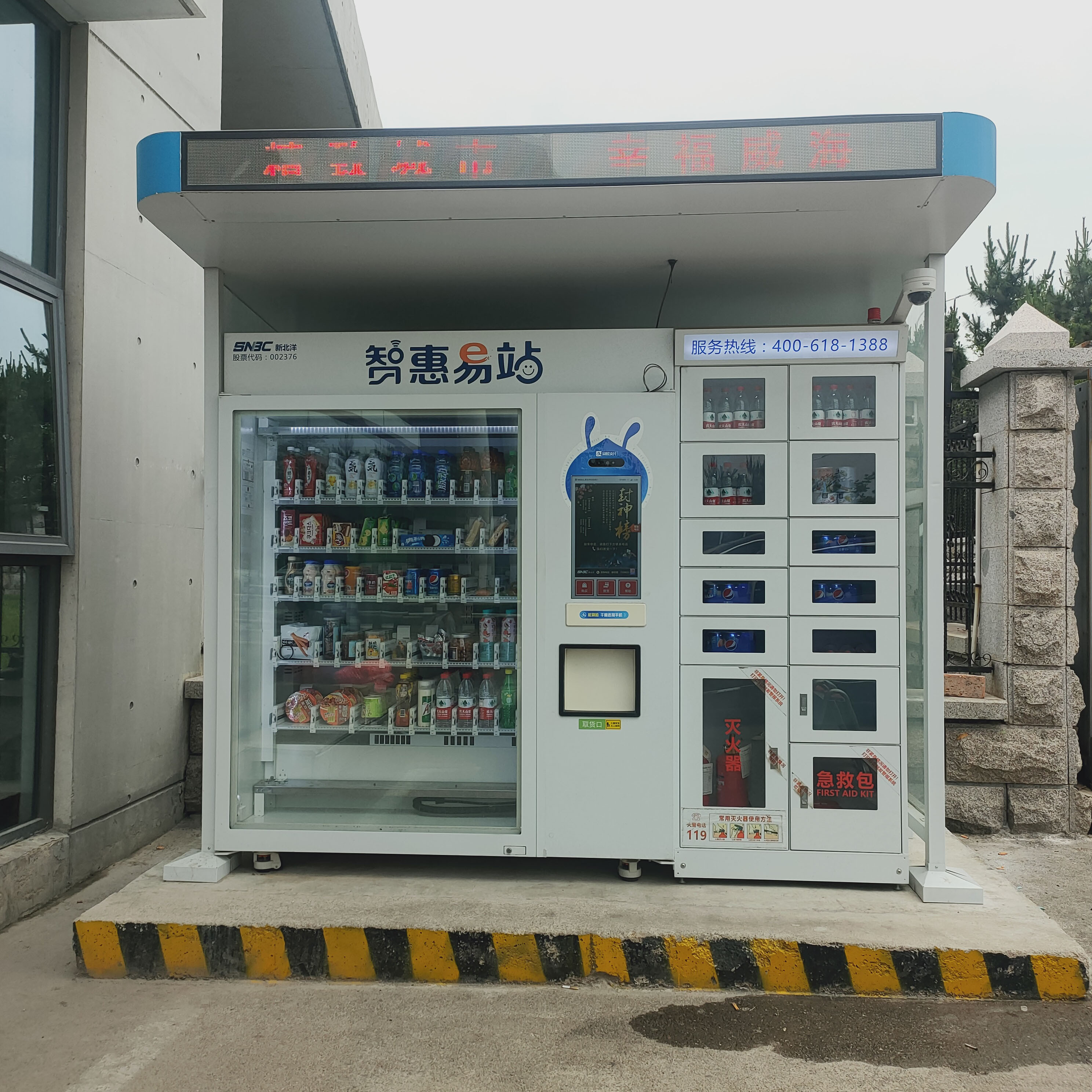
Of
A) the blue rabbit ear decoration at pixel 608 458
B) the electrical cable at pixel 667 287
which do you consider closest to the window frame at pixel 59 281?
the blue rabbit ear decoration at pixel 608 458

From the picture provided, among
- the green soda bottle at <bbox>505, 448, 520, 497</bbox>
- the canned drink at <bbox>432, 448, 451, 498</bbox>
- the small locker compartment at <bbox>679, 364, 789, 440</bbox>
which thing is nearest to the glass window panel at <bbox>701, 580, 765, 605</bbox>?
the small locker compartment at <bbox>679, 364, 789, 440</bbox>

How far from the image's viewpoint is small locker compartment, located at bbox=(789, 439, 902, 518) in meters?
3.70

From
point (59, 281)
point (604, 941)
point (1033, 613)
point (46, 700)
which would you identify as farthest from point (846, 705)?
point (59, 281)

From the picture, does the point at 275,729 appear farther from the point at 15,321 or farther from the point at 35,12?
the point at 35,12

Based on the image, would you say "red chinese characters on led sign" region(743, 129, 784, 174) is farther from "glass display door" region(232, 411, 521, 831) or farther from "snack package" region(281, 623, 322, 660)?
"snack package" region(281, 623, 322, 660)

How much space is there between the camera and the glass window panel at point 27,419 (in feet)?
12.5

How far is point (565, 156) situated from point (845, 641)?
7.65 feet

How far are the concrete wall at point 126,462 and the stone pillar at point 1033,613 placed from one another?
469 centimetres

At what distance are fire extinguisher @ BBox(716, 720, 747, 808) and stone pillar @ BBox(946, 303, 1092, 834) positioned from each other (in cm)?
196

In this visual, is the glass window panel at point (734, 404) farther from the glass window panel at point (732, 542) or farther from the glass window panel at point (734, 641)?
the glass window panel at point (734, 641)

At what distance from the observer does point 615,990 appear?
10.4ft

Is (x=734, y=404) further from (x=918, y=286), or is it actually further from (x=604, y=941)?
(x=604, y=941)

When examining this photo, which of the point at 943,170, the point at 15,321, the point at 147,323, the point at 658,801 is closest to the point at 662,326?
the point at 943,170

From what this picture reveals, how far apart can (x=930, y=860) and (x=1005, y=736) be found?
1.68 metres
